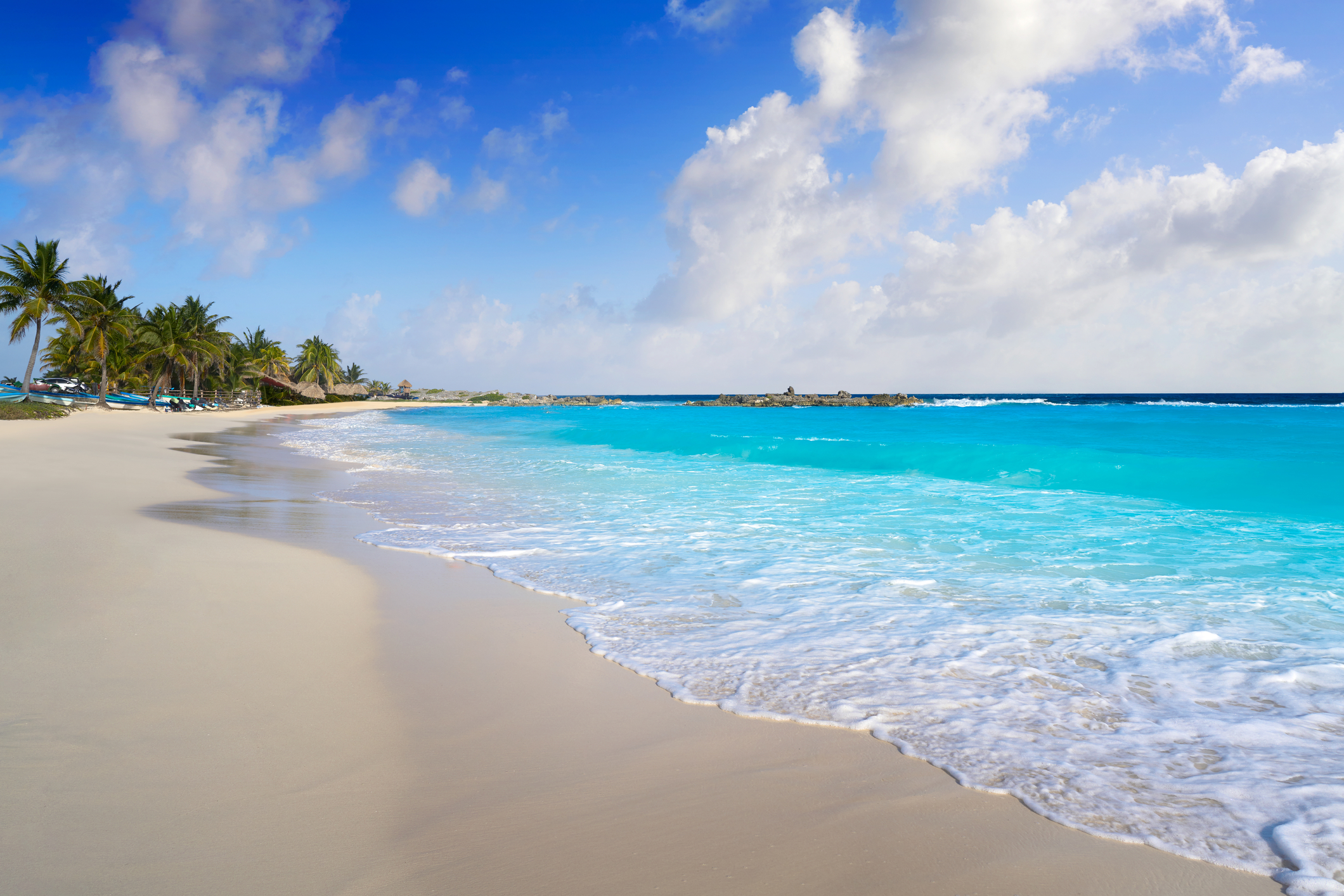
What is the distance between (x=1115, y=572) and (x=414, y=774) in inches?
289

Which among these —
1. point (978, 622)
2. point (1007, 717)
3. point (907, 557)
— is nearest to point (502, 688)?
point (1007, 717)

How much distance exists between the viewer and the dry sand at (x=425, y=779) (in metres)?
2.27

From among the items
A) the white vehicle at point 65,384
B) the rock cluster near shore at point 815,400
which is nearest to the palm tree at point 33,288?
the white vehicle at point 65,384

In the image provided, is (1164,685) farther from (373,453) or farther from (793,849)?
(373,453)

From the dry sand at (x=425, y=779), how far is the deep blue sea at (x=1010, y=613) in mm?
355

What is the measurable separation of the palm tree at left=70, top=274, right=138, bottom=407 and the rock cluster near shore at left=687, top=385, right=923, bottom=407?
68.7m

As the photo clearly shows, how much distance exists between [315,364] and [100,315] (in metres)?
45.5

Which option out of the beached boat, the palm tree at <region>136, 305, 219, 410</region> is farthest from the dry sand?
the palm tree at <region>136, 305, 219, 410</region>

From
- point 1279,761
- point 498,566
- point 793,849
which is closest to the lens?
point 793,849

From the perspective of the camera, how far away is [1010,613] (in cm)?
554

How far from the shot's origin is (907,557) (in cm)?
766

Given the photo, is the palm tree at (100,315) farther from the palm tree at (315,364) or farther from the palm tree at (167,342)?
the palm tree at (315,364)

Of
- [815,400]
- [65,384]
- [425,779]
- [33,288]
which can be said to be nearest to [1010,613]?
[425,779]

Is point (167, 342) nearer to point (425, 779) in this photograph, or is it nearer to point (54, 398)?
point (54, 398)
